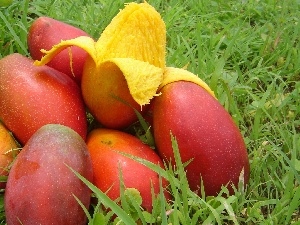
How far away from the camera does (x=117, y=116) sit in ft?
5.40

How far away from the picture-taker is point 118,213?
1.34m

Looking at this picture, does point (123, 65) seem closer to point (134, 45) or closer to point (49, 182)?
point (134, 45)

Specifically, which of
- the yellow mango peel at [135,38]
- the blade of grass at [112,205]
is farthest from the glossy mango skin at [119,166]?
the yellow mango peel at [135,38]

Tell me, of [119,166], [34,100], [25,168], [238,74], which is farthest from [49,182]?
[238,74]

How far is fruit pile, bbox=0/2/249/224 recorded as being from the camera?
1.47 m

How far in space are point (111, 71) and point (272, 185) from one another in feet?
1.88

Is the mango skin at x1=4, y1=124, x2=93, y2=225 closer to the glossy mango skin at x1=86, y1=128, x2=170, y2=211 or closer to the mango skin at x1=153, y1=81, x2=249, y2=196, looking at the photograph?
the glossy mango skin at x1=86, y1=128, x2=170, y2=211

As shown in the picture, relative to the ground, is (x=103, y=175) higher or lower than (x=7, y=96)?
lower

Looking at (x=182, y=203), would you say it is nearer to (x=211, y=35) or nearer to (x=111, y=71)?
(x=111, y=71)

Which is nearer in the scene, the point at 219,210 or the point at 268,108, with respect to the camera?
the point at 219,210

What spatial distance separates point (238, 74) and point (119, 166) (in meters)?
0.91

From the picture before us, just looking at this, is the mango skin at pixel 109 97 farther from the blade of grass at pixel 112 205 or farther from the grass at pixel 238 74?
the blade of grass at pixel 112 205

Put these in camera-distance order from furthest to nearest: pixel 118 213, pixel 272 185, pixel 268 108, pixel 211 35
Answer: pixel 211 35, pixel 268 108, pixel 272 185, pixel 118 213

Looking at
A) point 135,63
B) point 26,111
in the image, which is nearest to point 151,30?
point 135,63
